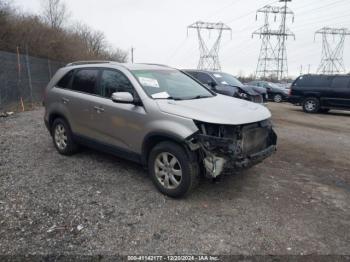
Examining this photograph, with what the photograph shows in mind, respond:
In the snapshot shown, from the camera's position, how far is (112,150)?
4922mm

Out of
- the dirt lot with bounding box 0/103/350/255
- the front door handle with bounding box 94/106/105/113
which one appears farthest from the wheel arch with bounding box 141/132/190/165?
the front door handle with bounding box 94/106/105/113

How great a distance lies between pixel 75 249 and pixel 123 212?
849 millimetres

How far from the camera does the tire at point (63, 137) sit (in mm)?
5750

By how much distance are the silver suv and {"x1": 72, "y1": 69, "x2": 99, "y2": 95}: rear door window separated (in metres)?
0.02

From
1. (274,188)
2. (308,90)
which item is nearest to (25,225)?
(274,188)

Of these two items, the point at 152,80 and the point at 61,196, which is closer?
the point at 61,196

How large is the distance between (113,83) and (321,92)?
12.3 meters

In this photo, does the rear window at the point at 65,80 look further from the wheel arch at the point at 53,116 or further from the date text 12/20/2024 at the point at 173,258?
the date text 12/20/2024 at the point at 173,258

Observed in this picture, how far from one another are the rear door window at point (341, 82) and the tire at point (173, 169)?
1233 centimetres

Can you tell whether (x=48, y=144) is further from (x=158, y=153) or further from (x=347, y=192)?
(x=347, y=192)

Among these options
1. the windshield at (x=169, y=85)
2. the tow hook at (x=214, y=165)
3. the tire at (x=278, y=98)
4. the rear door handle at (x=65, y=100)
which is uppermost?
the windshield at (x=169, y=85)

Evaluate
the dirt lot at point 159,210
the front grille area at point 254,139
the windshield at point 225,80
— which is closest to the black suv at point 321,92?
the windshield at point 225,80

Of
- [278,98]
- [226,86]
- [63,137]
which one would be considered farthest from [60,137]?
[278,98]

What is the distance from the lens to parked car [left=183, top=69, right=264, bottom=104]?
→ 33.8ft
